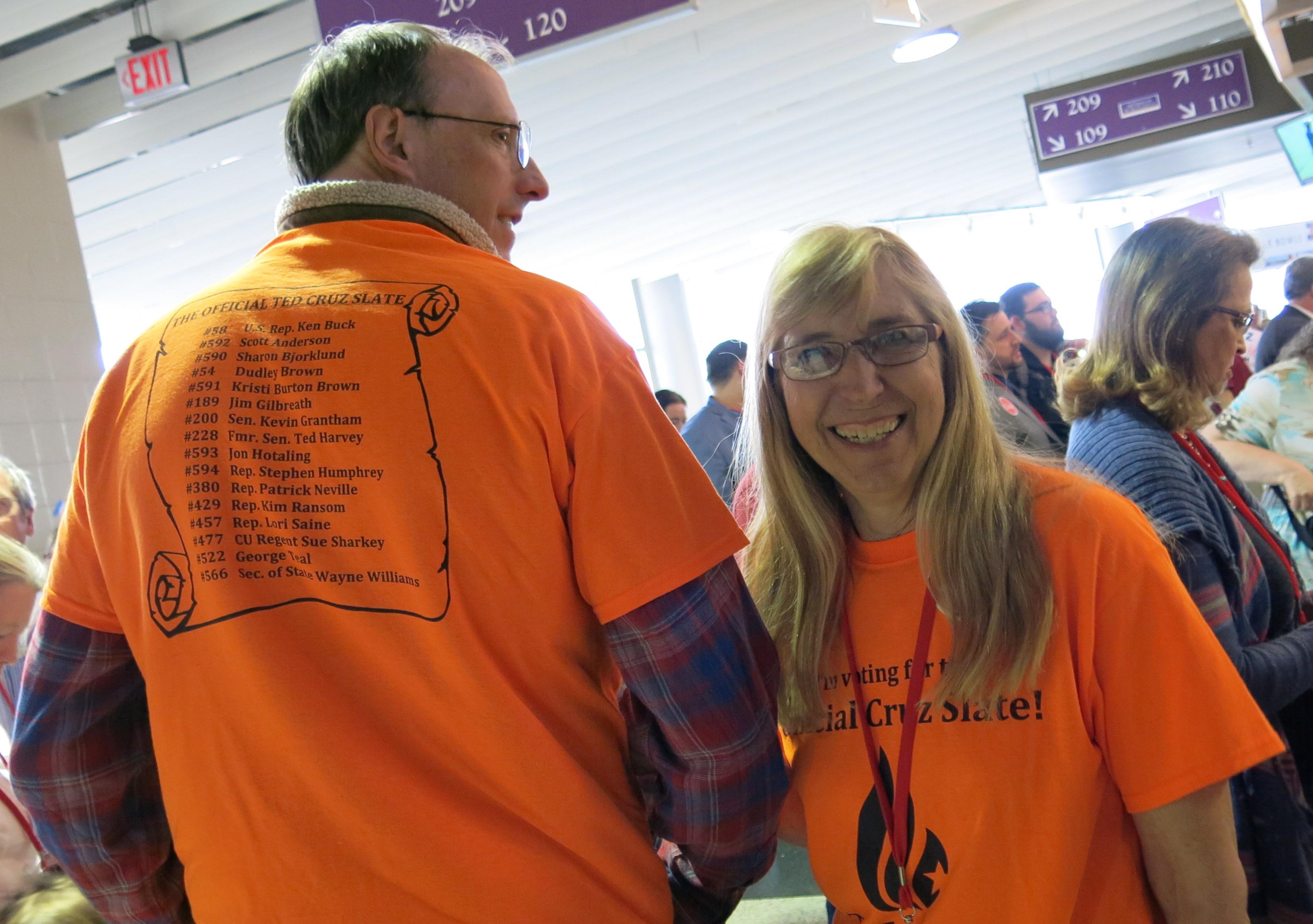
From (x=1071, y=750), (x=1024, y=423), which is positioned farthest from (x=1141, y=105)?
(x=1071, y=750)

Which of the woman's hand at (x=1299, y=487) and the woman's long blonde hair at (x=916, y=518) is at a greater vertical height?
the woman's long blonde hair at (x=916, y=518)

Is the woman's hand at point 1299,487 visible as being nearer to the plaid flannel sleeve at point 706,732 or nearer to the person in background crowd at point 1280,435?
the person in background crowd at point 1280,435

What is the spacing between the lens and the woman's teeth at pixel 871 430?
A: 1356mm

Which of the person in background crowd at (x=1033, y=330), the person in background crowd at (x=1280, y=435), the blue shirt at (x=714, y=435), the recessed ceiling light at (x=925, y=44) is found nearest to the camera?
the person in background crowd at (x=1280, y=435)

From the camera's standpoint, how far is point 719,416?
5.12m

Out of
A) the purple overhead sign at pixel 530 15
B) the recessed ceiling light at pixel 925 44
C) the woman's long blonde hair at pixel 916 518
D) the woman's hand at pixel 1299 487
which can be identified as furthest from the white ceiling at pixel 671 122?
the woman's hand at pixel 1299 487

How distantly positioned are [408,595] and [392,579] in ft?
0.07

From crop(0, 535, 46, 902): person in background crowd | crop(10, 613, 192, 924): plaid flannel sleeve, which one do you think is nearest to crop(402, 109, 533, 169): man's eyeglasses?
crop(10, 613, 192, 924): plaid flannel sleeve

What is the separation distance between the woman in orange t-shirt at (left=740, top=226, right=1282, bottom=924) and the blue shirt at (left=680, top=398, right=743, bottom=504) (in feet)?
10.9

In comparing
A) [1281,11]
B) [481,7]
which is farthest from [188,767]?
[1281,11]

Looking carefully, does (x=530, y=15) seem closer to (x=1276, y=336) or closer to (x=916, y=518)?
(x=916, y=518)

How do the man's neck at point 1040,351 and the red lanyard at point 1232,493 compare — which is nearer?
the red lanyard at point 1232,493

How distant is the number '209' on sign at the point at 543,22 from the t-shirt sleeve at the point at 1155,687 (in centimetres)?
290

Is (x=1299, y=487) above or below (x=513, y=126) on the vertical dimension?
below
